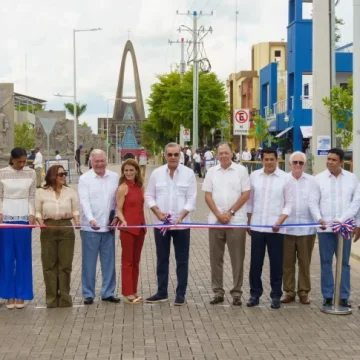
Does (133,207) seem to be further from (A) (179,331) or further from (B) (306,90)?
(B) (306,90)

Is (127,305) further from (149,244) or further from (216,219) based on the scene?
(149,244)

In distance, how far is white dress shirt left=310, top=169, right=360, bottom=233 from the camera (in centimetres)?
1018

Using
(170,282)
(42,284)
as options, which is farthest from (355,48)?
(42,284)

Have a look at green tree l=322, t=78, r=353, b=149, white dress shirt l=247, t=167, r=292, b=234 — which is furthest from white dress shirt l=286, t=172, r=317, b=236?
green tree l=322, t=78, r=353, b=149

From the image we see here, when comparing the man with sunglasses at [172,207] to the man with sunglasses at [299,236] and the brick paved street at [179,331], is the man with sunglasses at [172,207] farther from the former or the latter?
the man with sunglasses at [299,236]

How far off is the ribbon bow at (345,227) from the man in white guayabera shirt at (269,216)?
0.56m

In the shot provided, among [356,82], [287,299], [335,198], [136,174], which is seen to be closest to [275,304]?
[287,299]

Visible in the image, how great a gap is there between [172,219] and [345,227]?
200 centimetres

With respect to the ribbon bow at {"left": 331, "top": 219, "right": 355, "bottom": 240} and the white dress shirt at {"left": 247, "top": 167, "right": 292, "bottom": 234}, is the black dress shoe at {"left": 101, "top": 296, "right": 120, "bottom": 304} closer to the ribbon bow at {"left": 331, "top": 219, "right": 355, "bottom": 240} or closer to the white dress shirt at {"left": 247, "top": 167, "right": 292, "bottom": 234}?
the white dress shirt at {"left": 247, "top": 167, "right": 292, "bottom": 234}

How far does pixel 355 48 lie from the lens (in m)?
16.8

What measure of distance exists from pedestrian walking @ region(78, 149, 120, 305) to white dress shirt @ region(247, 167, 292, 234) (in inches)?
65.4

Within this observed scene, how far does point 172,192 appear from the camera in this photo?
415 inches

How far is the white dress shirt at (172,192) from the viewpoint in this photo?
10.5 meters

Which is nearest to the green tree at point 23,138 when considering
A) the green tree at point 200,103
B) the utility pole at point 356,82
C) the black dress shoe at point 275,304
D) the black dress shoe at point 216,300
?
the green tree at point 200,103
